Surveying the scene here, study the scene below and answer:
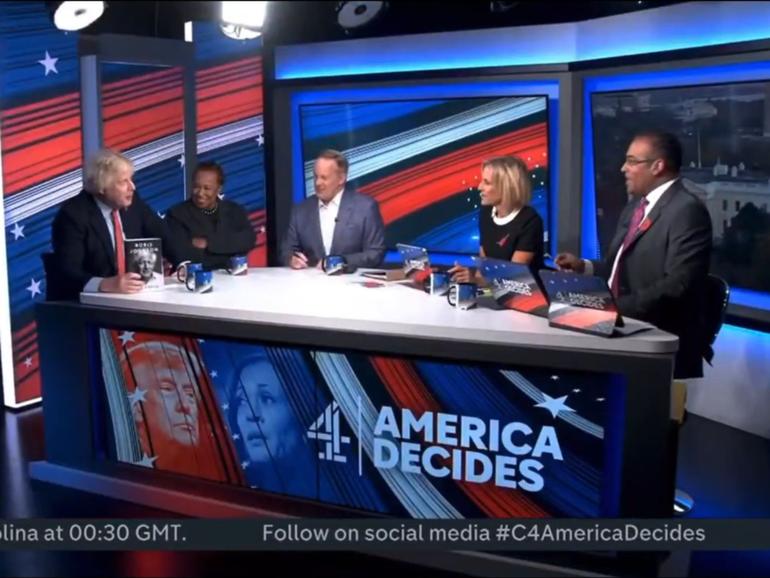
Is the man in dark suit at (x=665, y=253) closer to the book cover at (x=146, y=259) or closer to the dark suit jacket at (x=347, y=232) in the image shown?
the dark suit jacket at (x=347, y=232)

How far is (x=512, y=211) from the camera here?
12.2ft

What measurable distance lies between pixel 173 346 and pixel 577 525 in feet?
5.60

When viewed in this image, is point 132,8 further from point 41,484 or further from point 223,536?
point 223,536

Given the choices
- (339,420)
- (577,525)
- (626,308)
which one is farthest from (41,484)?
(626,308)

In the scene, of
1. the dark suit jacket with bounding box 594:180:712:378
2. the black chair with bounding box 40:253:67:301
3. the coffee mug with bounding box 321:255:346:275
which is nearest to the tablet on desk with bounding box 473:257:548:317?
the dark suit jacket with bounding box 594:180:712:378

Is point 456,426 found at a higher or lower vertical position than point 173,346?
lower

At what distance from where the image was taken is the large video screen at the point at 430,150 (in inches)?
214

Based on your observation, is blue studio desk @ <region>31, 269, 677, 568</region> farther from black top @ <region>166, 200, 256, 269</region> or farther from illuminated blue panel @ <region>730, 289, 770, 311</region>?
illuminated blue panel @ <region>730, 289, 770, 311</region>

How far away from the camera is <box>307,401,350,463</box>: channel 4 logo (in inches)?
119

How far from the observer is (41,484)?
11.8 ft

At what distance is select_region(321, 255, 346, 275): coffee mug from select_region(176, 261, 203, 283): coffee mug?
673mm

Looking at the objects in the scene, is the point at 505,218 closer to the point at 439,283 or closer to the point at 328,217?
the point at 439,283

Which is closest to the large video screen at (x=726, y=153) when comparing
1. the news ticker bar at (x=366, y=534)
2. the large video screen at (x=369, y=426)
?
the news ticker bar at (x=366, y=534)

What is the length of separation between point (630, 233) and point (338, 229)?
1674mm
